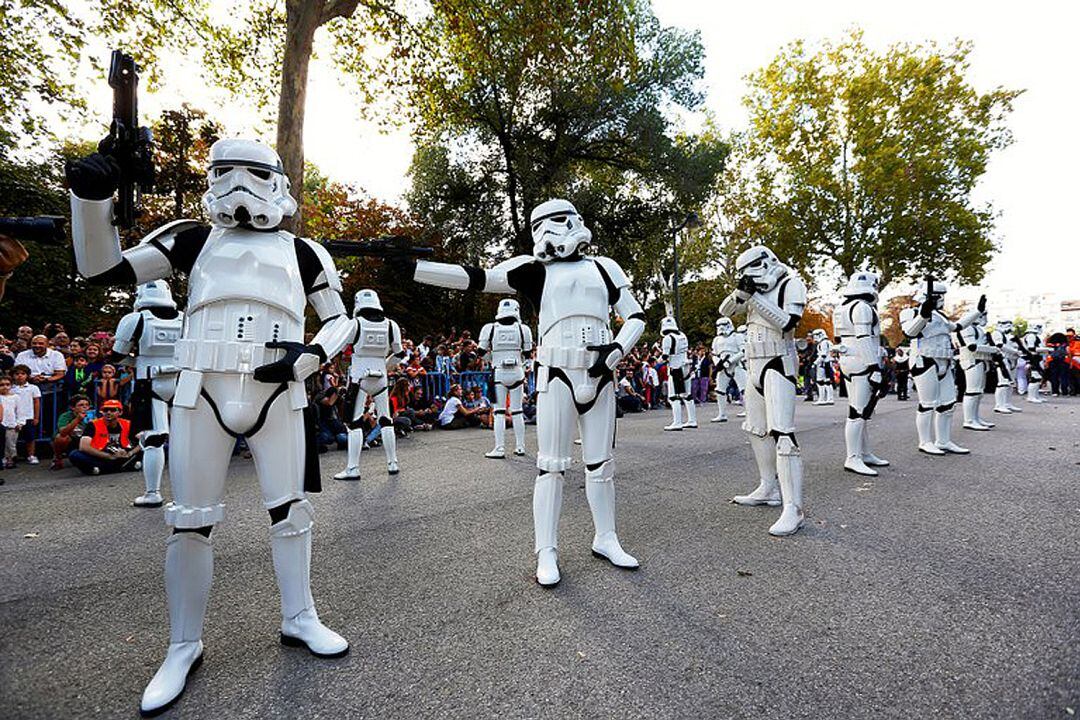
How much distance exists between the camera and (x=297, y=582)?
8.49 ft

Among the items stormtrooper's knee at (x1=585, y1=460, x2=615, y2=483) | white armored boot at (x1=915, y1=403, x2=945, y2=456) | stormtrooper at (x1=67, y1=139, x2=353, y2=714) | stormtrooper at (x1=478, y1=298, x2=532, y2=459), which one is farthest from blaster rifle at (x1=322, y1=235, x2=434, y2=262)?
white armored boot at (x1=915, y1=403, x2=945, y2=456)

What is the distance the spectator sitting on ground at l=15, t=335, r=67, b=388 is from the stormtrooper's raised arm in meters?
7.92

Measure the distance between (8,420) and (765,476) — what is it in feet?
30.6

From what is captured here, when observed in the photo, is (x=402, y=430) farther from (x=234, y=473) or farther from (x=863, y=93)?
(x=863, y=93)

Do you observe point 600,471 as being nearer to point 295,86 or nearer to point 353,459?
point 353,459

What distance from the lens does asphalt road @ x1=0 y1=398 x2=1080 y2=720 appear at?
2.15 meters

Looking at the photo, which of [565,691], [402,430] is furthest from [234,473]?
[565,691]

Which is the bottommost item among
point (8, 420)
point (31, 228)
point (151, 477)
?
point (151, 477)

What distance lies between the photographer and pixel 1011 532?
13.2 ft

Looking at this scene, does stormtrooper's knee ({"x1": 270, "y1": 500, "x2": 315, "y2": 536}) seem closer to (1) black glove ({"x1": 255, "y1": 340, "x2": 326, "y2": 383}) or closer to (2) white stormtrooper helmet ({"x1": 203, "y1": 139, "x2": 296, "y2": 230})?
(1) black glove ({"x1": 255, "y1": 340, "x2": 326, "y2": 383})

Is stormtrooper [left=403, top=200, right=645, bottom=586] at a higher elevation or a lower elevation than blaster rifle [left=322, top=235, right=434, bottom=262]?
lower

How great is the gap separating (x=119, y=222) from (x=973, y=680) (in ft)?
12.7

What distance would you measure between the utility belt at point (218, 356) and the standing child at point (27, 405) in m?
7.43

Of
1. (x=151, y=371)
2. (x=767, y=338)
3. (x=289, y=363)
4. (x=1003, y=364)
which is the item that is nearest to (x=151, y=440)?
(x=151, y=371)
